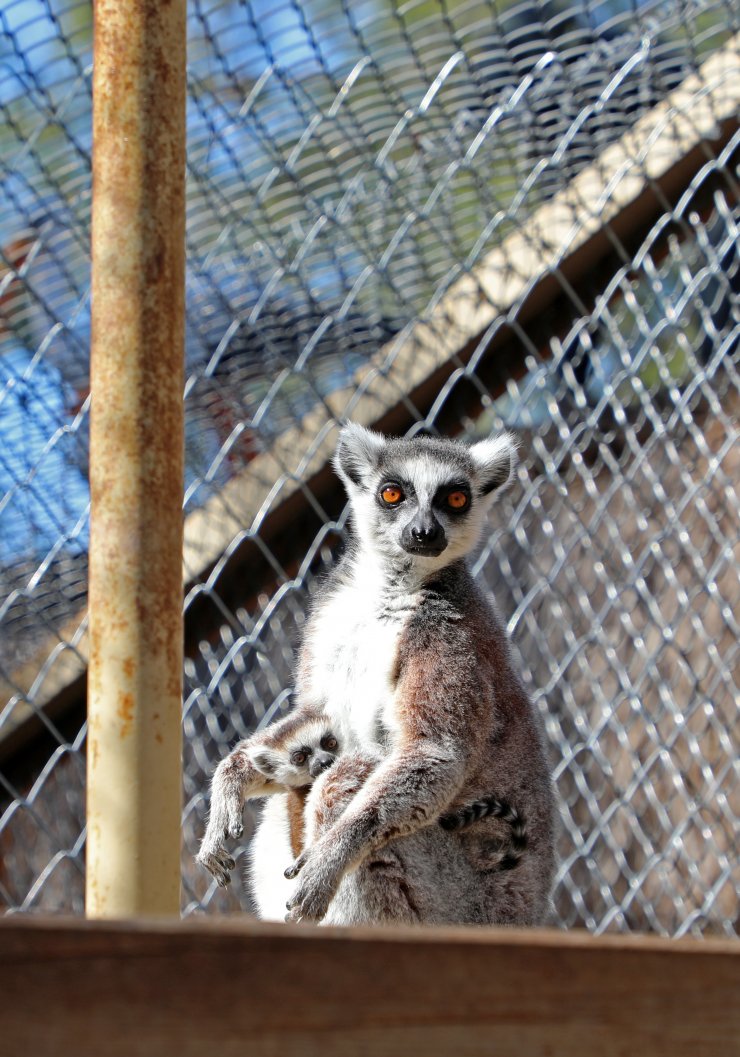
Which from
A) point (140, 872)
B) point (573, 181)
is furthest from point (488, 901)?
point (573, 181)

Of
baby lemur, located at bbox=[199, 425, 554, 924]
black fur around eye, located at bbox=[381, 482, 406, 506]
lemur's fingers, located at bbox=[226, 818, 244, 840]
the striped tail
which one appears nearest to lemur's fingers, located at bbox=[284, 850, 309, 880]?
baby lemur, located at bbox=[199, 425, 554, 924]

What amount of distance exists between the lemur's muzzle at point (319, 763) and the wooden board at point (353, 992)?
127 centimetres

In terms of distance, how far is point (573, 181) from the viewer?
3.22 meters

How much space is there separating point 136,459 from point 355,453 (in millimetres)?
1268

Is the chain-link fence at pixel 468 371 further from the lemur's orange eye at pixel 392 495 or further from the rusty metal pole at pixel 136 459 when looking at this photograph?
the rusty metal pole at pixel 136 459

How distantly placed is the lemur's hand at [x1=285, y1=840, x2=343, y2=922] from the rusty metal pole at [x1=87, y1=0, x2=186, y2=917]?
0.62 m

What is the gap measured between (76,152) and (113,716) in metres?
Result: 1.51

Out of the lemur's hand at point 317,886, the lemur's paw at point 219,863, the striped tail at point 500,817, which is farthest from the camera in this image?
the striped tail at point 500,817

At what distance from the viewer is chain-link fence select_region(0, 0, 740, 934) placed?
2.62 m

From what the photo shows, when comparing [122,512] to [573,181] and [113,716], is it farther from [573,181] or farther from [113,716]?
[573,181]

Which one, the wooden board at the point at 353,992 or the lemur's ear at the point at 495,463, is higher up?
the wooden board at the point at 353,992

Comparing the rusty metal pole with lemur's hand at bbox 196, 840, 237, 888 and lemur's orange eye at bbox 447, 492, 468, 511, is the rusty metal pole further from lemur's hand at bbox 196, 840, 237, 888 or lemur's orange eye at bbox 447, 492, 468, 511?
lemur's orange eye at bbox 447, 492, 468, 511

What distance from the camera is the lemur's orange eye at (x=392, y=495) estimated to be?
236cm

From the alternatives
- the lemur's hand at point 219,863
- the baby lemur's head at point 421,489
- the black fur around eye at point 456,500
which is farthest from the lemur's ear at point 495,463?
the lemur's hand at point 219,863
